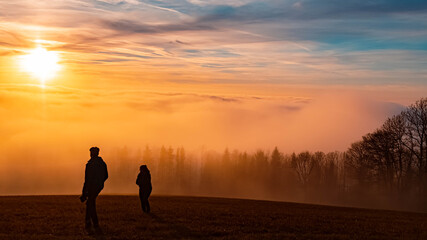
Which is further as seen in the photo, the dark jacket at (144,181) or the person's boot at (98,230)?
the dark jacket at (144,181)

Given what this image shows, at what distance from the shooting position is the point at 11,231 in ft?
62.4

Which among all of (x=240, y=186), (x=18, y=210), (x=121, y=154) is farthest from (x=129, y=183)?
(x=18, y=210)

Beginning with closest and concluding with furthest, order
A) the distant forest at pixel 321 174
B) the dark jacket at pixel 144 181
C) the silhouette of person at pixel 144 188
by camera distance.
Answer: the silhouette of person at pixel 144 188 → the dark jacket at pixel 144 181 → the distant forest at pixel 321 174

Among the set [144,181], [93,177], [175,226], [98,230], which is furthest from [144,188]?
[98,230]

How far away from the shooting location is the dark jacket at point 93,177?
775 inches

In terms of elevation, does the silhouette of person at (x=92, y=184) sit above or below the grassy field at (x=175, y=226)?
above

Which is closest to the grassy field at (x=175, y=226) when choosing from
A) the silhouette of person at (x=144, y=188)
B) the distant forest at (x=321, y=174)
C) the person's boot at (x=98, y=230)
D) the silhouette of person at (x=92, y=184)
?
the person's boot at (x=98, y=230)

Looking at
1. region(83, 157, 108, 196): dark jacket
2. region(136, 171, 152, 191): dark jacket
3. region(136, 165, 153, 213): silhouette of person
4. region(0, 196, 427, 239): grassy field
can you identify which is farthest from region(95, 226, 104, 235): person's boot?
region(136, 171, 152, 191): dark jacket

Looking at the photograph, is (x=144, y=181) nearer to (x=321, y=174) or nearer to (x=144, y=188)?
(x=144, y=188)

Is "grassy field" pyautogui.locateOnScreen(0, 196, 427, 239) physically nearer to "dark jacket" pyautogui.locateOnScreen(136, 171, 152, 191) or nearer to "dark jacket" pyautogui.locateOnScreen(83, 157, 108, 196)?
"dark jacket" pyautogui.locateOnScreen(136, 171, 152, 191)

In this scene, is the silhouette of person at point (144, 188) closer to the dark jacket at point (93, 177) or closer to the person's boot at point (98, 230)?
the dark jacket at point (93, 177)

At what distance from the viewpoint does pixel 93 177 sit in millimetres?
19797

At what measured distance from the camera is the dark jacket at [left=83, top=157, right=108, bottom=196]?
1969 centimetres

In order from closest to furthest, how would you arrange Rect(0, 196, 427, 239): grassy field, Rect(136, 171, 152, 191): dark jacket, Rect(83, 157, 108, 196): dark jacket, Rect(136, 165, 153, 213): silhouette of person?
Rect(0, 196, 427, 239): grassy field < Rect(83, 157, 108, 196): dark jacket < Rect(136, 165, 153, 213): silhouette of person < Rect(136, 171, 152, 191): dark jacket
